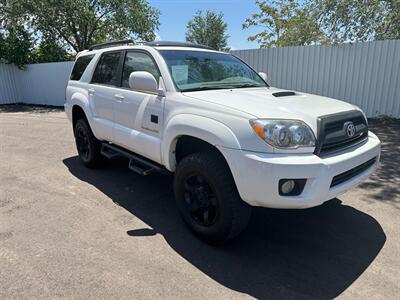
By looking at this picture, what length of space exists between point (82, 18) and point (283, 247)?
17278 millimetres

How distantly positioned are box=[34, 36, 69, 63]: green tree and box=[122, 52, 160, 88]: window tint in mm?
16189

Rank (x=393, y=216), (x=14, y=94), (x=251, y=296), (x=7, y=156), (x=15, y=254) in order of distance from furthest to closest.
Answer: (x=14, y=94)
(x=7, y=156)
(x=393, y=216)
(x=15, y=254)
(x=251, y=296)

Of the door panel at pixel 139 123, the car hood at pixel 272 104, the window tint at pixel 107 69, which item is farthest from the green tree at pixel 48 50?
the car hood at pixel 272 104

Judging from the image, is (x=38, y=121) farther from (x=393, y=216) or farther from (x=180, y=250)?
(x=393, y=216)

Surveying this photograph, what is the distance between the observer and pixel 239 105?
2771 mm

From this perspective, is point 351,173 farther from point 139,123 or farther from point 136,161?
point 136,161

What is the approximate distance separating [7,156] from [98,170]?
8.11ft

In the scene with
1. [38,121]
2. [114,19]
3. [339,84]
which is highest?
[114,19]

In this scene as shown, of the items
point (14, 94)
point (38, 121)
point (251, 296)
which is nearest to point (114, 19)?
point (14, 94)

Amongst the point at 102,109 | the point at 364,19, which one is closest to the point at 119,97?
the point at 102,109

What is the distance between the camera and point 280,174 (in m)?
2.42

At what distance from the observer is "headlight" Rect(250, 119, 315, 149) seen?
98.3 inches

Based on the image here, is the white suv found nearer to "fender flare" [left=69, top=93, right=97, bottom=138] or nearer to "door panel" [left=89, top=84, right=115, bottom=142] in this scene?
"door panel" [left=89, top=84, right=115, bottom=142]

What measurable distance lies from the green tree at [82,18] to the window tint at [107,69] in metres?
13.3
